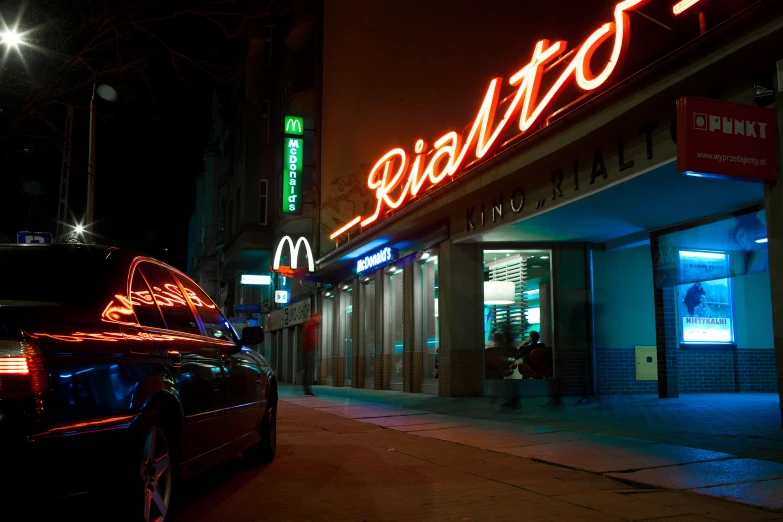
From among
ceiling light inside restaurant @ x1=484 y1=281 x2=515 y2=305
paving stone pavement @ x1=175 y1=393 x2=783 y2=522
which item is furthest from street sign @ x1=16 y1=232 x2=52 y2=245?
ceiling light inside restaurant @ x1=484 y1=281 x2=515 y2=305

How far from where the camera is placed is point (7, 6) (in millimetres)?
9695

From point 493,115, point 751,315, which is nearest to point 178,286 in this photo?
point 493,115

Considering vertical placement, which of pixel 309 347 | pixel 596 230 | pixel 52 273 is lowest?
pixel 309 347

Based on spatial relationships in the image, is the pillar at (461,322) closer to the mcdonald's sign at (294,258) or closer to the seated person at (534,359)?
the seated person at (534,359)

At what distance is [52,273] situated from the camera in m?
4.26

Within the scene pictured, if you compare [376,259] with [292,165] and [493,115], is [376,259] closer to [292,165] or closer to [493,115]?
[493,115]

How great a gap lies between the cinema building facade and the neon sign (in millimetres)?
75

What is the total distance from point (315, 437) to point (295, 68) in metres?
23.4

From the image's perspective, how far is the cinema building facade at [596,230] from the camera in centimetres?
819

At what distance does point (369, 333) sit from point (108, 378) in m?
18.0

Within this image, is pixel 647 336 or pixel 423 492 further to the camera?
pixel 647 336

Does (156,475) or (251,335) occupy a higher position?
(251,335)

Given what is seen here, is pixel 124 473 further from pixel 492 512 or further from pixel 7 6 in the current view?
pixel 7 6

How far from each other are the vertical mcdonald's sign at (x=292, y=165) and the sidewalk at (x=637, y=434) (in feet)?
39.3
